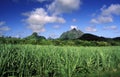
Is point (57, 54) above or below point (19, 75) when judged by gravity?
above

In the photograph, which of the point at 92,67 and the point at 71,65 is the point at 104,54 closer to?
the point at 92,67

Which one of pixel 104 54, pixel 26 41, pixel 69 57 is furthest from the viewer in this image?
pixel 26 41

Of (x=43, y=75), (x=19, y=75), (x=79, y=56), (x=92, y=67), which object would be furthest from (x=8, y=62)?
(x=92, y=67)

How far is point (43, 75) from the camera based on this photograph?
412 inches

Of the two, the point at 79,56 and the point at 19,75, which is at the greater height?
the point at 79,56

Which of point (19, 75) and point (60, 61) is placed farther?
point (60, 61)

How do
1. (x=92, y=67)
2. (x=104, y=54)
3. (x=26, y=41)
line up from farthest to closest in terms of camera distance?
(x=26, y=41) < (x=104, y=54) < (x=92, y=67)

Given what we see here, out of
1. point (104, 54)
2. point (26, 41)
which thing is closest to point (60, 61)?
point (104, 54)

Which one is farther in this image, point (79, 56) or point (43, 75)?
point (79, 56)

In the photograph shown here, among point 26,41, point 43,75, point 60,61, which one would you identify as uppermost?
point 26,41

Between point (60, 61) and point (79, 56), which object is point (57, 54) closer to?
point (60, 61)

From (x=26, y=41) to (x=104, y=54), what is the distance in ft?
36.6

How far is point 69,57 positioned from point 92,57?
2685mm

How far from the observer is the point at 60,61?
10680 millimetres
